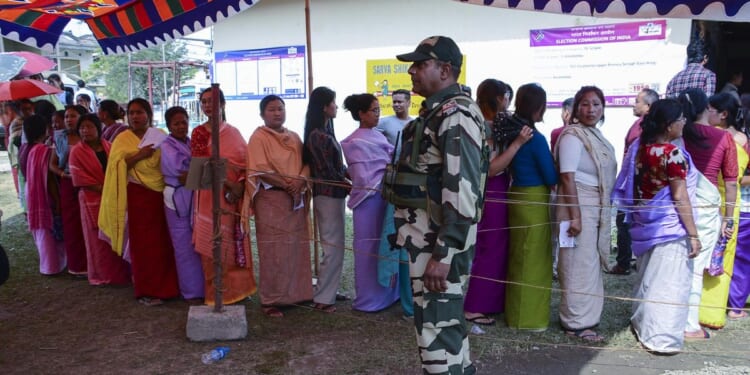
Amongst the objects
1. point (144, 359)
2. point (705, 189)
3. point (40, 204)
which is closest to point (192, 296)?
point (144, 359)

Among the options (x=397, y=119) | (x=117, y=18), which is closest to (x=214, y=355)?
(x=397, y=119)

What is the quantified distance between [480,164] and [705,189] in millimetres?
2063

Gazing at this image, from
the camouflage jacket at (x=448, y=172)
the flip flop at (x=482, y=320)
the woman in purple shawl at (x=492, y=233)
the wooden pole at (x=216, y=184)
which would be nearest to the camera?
the camouflage jacket at (x=448, y=172)

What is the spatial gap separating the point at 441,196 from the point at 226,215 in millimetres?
2248

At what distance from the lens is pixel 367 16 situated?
31.2 feet

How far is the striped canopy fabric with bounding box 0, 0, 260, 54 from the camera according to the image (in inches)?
200

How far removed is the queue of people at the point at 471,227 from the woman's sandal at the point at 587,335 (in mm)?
13

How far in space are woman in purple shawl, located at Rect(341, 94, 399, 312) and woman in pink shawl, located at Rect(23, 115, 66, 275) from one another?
10.0ft

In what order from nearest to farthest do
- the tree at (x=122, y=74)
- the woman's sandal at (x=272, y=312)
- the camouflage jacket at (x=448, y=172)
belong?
the camouflage jacket at (x=448, y=172), the woman's sandal at (x=272, y=312), the tree at (x=122, y=74)

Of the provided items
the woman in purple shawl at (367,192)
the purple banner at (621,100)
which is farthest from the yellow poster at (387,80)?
the woman in purple shawl at (367,192)

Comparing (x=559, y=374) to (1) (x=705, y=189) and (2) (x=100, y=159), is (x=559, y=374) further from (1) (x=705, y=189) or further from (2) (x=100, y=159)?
(2) (x=100, y=159)

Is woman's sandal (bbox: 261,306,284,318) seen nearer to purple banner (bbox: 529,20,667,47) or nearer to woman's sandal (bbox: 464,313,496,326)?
woman's sandal (bbox: 464,313,496,326)

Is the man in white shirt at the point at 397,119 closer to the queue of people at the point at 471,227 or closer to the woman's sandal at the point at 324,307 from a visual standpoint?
the queue of people at the point at 471,227

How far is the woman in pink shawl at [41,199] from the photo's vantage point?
5.38m
